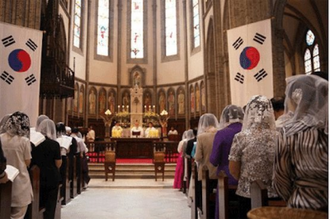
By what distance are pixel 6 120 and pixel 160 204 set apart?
4271 millimetres

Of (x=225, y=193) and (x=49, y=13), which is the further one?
(x=49, y=13)

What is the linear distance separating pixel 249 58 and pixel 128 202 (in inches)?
173

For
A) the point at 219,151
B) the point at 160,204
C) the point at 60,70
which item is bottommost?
the point at 160,204

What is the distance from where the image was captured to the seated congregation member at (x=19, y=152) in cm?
357

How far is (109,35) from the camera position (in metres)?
24.3

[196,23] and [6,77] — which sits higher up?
[196,23]

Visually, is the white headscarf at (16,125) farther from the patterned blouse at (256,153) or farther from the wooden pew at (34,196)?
the patterned blouse at (256,153)

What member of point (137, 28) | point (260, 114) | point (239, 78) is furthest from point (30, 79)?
point (137, 28)

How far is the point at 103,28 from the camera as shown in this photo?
79.0ft

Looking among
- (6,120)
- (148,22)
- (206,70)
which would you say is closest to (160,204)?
(6,120)

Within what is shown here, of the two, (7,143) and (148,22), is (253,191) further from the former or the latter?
(148,22)

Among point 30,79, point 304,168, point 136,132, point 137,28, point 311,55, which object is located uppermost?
point 137,28

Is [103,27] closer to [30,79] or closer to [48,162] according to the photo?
[30,79]

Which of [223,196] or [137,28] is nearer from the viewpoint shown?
[223,196]
